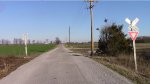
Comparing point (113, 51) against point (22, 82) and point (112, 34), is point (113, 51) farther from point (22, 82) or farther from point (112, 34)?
point (22, 82)

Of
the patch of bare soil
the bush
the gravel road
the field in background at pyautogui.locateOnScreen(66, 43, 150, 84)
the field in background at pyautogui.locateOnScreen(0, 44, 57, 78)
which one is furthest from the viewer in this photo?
the bush

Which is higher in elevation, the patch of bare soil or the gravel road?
the gravel road

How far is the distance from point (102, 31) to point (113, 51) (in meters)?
3.37

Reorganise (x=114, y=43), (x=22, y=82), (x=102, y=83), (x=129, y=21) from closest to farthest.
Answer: (x=102, y=83) < (x=22, y=82) < (x=129, y=21) < (x=114, y=43)

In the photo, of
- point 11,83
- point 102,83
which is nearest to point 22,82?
point 11,83

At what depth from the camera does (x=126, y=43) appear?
3950 centimetres

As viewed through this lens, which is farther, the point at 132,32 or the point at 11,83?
the point at 132,32

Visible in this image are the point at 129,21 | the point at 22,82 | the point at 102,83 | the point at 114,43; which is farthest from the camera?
the point at 114,43

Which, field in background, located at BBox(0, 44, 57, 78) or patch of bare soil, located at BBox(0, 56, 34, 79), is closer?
patch of bare soil, located at BBox(0, 56, 34, 79)

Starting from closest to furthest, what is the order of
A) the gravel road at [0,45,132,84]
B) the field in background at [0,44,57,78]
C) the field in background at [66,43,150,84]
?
the gravel road at [0,45,132,84] → the field in background at [66,43,150,84] → the field in background at [0,44,57,78]

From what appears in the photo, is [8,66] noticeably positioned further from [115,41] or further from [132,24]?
[115,41]

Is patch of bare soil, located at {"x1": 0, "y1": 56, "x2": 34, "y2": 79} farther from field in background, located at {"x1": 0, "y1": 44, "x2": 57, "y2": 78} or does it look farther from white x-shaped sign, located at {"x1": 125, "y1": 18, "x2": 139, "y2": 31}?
white x-shaped sign, located at {"x1": 125, "y1": 18, "x2": 139, "y2": 31}

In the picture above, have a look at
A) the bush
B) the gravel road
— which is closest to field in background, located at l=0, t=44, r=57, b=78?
the gravel road

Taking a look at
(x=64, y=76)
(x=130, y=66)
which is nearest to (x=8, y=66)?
(x=130, y=66)
